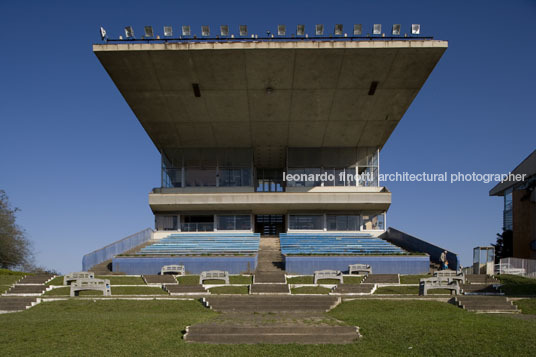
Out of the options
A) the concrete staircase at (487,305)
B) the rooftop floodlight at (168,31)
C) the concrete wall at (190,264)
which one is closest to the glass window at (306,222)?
the concrete wall at (190,264)

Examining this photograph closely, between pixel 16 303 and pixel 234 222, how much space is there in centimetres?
2747

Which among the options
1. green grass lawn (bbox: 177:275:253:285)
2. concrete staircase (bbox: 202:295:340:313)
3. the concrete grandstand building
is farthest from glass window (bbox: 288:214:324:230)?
concrete staircase (bbox: 202:295:340:313)

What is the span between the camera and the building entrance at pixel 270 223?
2110 inches

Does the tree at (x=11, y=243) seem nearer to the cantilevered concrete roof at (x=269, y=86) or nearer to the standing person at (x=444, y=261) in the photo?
the cantilevered concrete roof at (x=269, y=86)

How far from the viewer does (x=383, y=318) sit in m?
14.5

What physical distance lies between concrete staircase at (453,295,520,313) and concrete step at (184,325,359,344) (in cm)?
690

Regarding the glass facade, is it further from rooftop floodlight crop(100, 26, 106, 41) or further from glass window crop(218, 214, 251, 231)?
rooftop floodlight crop(100, 26, 106, 41)

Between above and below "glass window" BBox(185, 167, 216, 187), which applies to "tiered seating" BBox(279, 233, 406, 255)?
below

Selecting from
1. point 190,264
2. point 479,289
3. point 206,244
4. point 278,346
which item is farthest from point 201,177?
point 278,346

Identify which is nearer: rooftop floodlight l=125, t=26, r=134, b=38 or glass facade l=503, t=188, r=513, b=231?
rooftop floodlight l=125, t=26, r=134, b=38

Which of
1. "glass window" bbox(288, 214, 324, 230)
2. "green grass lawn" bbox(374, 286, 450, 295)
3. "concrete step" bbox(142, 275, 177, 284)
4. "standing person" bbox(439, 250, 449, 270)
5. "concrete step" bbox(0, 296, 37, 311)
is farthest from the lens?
"glass window" bbox(288, 214, 324, 230)

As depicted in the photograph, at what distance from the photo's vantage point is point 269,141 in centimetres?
4325

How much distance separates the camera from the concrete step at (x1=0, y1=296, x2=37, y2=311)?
18.2 metres

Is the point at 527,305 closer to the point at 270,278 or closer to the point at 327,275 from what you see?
the point at 327,275
